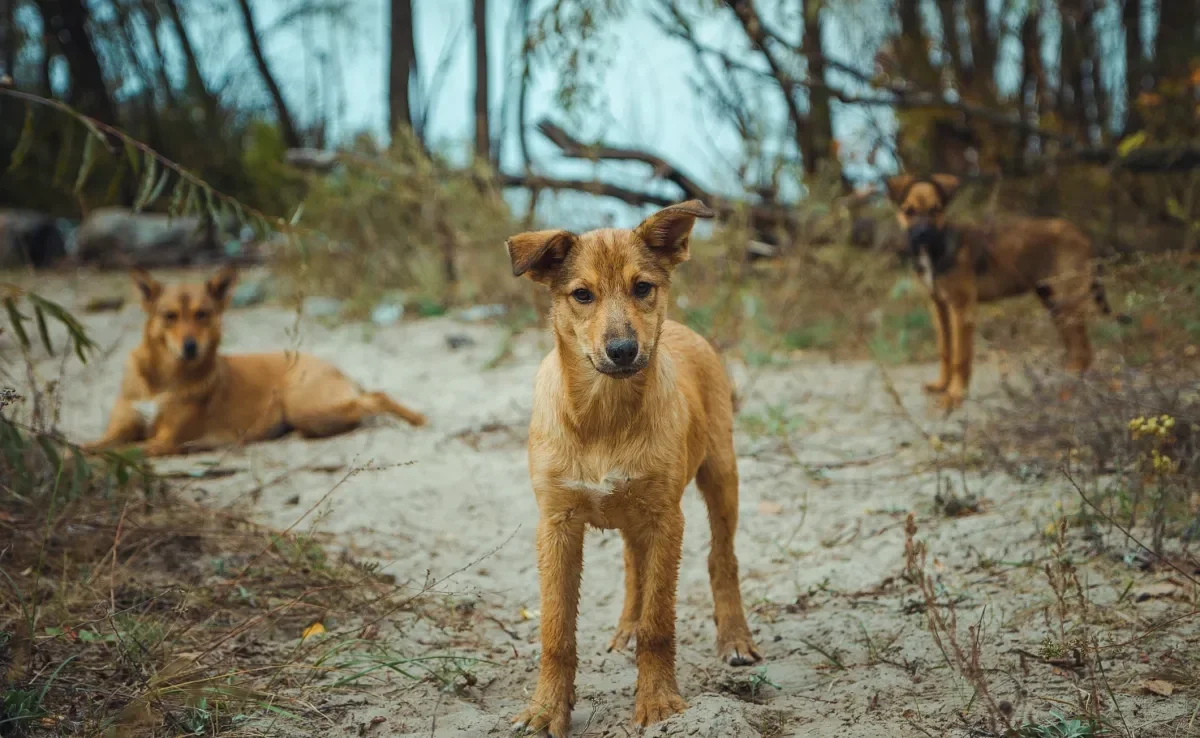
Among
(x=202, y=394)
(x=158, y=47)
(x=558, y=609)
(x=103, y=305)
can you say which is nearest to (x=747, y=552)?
(x=558, y=609)

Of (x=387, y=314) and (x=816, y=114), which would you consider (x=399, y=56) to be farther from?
(x=816, y=114)

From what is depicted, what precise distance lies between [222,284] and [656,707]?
18.5 feet

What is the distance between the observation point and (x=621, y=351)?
325 cm

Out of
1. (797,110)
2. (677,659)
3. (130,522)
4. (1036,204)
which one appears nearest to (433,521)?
(130,522)

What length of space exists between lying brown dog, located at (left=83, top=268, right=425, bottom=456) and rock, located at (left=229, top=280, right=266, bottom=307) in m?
5.58

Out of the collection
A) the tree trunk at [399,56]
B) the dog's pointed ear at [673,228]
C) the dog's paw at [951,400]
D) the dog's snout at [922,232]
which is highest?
the tree trunk at [399,56]

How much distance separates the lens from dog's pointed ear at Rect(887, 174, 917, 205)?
7.58m

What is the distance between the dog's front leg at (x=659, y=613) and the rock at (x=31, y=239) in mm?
15183

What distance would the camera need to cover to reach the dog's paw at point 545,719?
3.32m

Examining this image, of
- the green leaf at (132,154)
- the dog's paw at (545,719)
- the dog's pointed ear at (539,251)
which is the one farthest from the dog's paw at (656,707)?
the green leaf at (132,154)

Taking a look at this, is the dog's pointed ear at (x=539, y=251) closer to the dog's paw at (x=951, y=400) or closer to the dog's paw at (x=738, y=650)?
the dog's paw at (x=738, y=650)

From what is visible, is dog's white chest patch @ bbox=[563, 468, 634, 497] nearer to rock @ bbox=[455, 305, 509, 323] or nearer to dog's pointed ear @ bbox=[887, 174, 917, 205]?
dog's pointed ear @ bbox=[887, 174, 917, 205]

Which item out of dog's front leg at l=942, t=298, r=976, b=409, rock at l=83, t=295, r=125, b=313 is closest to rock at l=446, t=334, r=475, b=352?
dog's front leg at l=942, t=298, r=976, b=409

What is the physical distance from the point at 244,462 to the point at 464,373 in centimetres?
265
